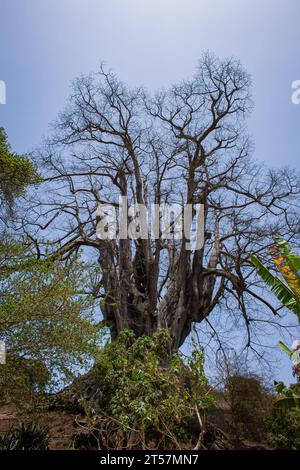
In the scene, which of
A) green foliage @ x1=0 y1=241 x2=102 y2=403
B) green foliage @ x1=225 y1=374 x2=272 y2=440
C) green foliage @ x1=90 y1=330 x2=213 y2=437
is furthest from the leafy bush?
green foliage @ x1=225 y1=374 x2=272 y2=440

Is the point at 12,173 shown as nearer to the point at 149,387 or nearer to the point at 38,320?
the point at 38,320

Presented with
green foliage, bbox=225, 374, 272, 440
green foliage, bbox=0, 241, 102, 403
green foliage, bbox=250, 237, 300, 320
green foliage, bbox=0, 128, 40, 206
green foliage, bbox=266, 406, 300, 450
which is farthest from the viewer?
green foliage, bbox=225, 374, 272, 440

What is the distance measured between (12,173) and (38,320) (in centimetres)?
334

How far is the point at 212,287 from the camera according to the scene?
14.0m

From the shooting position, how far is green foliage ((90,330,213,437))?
23.3ft

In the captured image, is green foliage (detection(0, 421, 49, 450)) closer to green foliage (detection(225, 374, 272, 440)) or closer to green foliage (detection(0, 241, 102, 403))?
green foliage (detection(0, 241, 102, 403))

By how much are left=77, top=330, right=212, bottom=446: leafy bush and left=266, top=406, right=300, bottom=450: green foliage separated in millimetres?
2827

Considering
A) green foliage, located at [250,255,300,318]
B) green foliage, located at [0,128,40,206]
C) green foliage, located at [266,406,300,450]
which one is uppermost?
green foliage, located at [0,128,40,206]

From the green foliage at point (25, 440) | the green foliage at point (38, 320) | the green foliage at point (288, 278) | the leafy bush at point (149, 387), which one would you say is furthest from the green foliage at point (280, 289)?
the green foliage at point (25, 440)

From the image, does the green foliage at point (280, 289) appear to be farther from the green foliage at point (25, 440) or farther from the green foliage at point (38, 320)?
the green foliage at point (25, 440)

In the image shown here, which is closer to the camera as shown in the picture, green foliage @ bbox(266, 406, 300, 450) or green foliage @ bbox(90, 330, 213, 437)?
green foliage @ bbox(90, 330, 213, 437)

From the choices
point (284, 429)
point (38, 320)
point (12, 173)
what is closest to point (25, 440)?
point (38, 320)

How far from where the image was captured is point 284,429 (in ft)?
34.9
